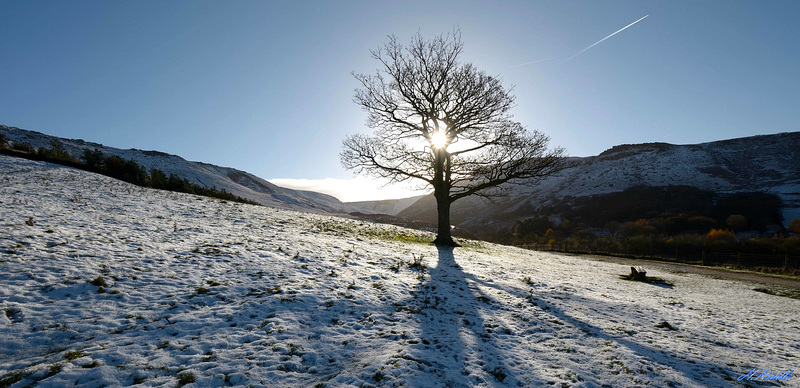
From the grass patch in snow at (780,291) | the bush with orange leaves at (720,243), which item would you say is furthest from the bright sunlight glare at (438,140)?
the bush with orange leaves at (720,243)

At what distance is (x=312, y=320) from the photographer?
657 centimetres

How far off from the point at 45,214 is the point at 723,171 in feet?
573

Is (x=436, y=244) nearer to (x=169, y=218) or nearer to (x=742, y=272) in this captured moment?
(x=169, y=218)

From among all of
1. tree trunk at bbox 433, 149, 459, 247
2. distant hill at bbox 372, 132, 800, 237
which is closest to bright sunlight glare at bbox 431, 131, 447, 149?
tree trunk at bbox 433, 149, 459, 247

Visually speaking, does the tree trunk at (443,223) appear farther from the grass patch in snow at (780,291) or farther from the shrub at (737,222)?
the shrub at (737,222)

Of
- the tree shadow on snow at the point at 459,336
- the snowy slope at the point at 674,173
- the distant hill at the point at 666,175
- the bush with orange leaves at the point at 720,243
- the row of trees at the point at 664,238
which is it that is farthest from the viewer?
the snowy slope at the point at 674,173

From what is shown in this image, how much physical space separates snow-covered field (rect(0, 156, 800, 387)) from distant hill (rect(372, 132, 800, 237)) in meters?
94.2

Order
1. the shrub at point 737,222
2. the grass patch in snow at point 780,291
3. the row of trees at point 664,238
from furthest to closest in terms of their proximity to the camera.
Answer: the shrub at point 737,222 → the row of trees at point 664,238 → the grass patch in snow at point 780,291

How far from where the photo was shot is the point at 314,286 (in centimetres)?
857

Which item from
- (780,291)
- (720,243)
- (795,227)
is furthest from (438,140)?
(795,227)

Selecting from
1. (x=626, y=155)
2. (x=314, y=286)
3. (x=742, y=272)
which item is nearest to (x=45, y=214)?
(x=314, y=286)

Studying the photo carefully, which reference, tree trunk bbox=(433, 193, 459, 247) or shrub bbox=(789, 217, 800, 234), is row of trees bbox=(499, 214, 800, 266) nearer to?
shrub bbox=(789, 217, 800, 234)

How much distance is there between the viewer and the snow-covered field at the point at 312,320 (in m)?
4.64

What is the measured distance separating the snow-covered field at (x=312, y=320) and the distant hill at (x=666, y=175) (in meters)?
94.2
